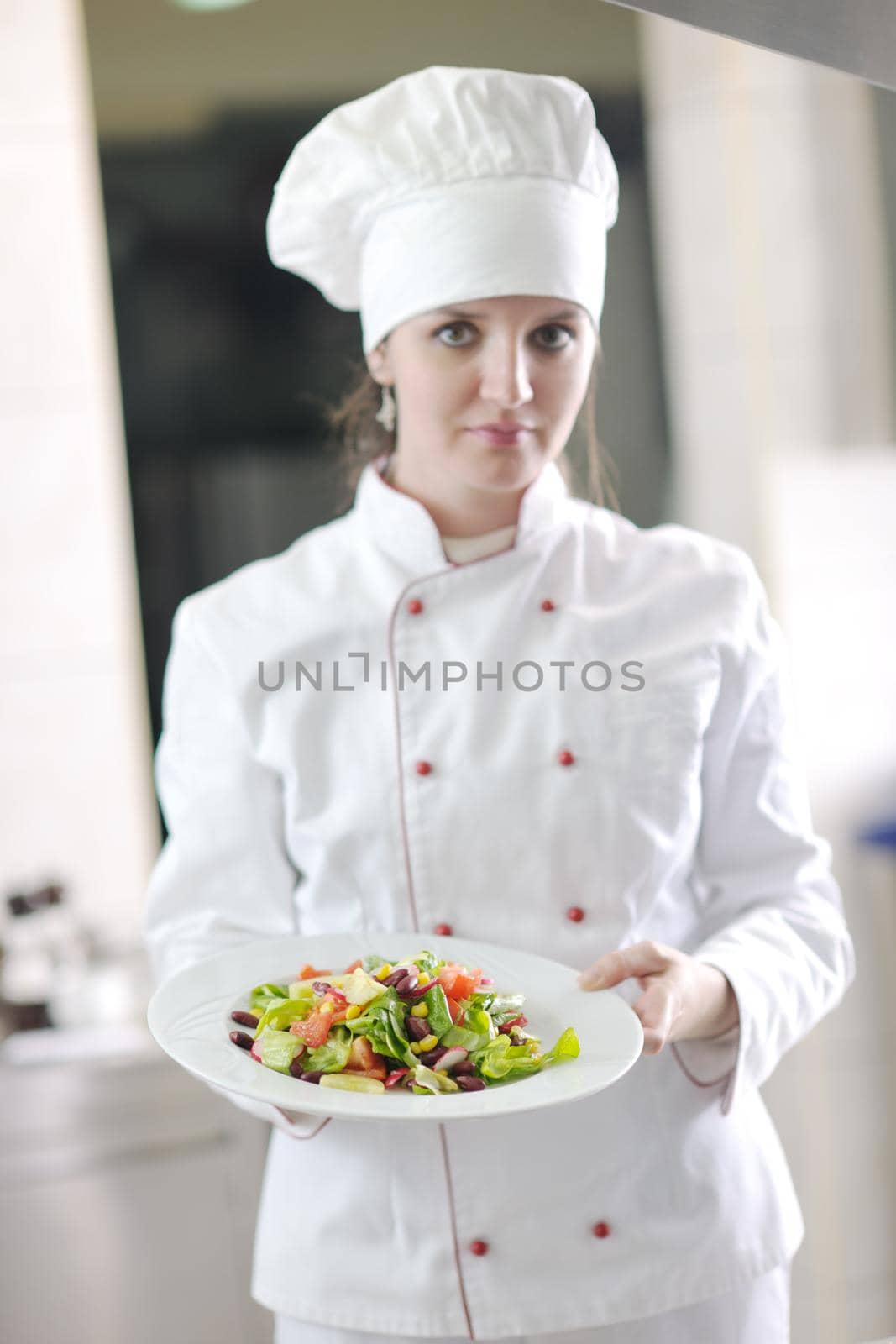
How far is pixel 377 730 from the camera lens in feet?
2.96

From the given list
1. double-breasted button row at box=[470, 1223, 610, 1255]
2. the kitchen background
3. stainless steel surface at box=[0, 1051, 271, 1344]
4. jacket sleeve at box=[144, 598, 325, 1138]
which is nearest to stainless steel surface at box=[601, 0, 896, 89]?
jacket sleeve at box=[144, 598, 325, 1138]

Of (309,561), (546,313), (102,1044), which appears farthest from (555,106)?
(102,1044)

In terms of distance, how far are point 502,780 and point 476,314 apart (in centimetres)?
29

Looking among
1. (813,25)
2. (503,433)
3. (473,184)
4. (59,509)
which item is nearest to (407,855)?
(503,433)

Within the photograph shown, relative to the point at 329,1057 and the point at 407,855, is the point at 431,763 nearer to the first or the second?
the point at 407,855

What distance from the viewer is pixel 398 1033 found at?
2.17ft

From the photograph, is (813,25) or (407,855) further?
(407,855)

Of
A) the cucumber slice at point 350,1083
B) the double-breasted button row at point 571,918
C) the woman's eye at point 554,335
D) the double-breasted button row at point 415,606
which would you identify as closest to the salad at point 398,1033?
the cucumber slice at point 350,1083

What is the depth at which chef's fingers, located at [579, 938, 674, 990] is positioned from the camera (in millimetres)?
694

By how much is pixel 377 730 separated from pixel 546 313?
284mm

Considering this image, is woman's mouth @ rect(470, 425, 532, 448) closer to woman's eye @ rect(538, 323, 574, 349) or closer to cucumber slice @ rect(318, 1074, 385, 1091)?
woman's eye @ rect(538, 323, 574, 349)

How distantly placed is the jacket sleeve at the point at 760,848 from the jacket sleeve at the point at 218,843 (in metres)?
0.28

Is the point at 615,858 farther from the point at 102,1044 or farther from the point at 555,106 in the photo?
the point at 102,1044

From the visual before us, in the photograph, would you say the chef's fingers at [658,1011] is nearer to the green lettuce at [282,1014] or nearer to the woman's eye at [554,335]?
the green lettuce at [282,1014]
